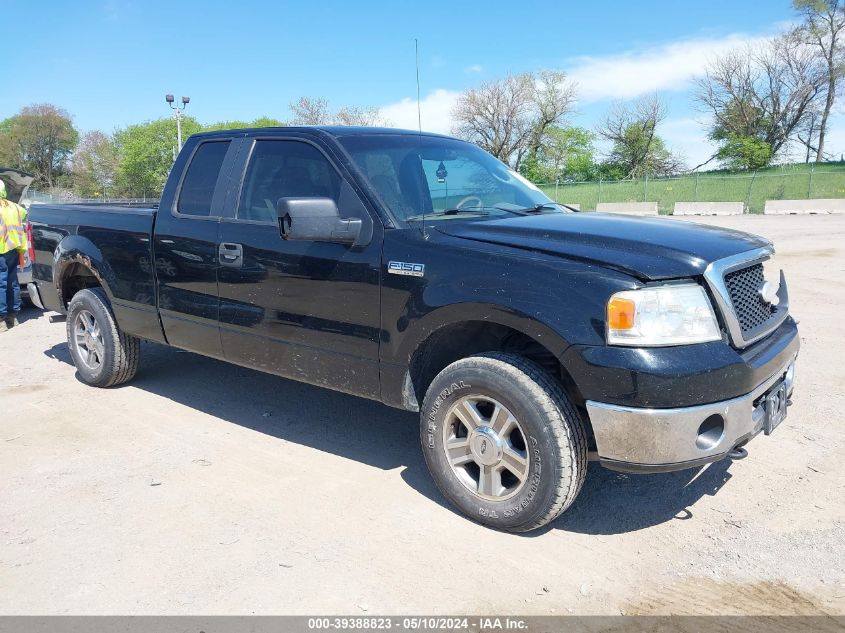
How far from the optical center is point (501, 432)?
3.27m

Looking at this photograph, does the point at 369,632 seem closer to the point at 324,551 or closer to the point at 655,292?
the point at 324,551

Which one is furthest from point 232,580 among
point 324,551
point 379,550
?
point 379,550

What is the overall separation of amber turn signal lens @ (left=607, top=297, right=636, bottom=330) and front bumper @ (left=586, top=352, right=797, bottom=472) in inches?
13.5

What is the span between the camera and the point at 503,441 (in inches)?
129

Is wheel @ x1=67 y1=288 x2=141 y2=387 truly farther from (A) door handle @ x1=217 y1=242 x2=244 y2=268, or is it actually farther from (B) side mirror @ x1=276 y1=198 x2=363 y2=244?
(B) side mirror @ x1=276 y1=198 x2=363 y2=244

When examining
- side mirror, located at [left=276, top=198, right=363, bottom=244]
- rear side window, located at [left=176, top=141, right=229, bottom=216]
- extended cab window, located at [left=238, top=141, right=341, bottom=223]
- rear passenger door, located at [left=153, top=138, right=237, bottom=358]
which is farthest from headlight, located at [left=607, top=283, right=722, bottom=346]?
rear side window, located at [left=176, top=141, right=229, bottom=216]

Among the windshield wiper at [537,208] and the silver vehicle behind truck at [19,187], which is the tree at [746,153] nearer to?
the silver vehicle behind truck at [19,187]

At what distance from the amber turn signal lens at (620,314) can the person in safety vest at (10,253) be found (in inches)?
302

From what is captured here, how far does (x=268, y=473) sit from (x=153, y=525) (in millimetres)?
757

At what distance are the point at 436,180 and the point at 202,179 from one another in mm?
1715

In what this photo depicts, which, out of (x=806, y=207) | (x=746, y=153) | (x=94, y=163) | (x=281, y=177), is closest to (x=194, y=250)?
(x=281, y=177)

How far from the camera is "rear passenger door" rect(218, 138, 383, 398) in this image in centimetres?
372

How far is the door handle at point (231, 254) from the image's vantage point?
167 inches

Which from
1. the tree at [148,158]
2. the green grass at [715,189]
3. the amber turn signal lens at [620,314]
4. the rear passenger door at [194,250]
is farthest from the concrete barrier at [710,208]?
the tree at [148,158]
